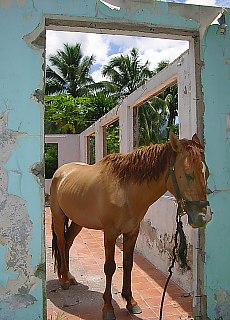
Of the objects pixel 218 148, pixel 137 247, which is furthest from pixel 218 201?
pixel 137 247

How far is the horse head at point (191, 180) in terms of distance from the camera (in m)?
2.66

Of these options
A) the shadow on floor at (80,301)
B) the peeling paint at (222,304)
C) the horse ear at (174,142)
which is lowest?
the shadow on floor at (80,301)

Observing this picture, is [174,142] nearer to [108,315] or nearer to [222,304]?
[222,304]

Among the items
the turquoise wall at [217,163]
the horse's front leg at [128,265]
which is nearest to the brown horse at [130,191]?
the horse's front leg at [128,265]

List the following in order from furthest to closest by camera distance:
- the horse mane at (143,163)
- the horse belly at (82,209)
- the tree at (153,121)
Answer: the tree at (153,121), the horse belly at (82,209), the horse mane at (143,163)

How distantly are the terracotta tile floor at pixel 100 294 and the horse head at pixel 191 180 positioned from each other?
1250mm

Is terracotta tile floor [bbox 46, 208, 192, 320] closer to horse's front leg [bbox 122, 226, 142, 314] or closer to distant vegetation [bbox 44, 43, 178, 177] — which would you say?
horse's front leg [bbox 122, 226, 142, 314]

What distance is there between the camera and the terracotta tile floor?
3.48m

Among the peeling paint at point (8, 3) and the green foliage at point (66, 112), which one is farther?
the green foliage at point (66, 112)

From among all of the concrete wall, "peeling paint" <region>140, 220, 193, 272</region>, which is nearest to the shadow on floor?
"peeling paint" <region>140, 220, 193, 272</region>

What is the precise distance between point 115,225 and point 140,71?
20003 mm

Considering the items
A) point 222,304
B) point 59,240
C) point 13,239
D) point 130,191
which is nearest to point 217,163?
point 130,191

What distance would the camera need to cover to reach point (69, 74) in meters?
22.0

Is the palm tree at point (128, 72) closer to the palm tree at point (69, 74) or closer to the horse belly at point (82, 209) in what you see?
the palm tree at point (69, 74)
